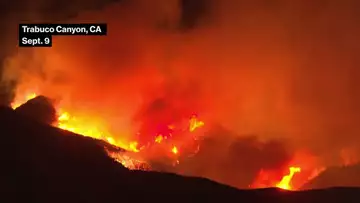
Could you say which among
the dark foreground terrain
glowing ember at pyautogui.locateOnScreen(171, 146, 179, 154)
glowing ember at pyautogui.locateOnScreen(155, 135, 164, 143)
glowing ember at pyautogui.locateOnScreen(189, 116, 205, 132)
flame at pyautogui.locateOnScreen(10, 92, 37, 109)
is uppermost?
flame at pyautogui.locateOnScreen(10, 92, 37, 109)

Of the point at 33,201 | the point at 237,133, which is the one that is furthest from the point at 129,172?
the point at 237,133

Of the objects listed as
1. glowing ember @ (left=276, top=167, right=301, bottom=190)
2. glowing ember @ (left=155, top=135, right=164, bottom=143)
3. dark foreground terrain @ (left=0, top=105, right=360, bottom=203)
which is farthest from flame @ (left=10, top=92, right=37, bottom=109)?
glowing ember @ (left=276, top=167, right=301, bottom=190)

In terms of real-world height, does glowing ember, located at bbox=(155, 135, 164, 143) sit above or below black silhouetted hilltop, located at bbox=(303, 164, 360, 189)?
above

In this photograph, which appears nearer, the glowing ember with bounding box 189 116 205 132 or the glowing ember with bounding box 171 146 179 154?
the glowing ember with bounding box 171 146 179 154

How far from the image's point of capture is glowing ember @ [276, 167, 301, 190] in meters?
51.0

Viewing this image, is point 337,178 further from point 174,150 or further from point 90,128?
point 90,128

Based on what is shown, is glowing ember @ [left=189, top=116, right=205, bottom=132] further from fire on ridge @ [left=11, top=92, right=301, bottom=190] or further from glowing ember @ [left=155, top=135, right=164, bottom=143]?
glowing ember @ [left=155, top=135, right=164, bottom=143]

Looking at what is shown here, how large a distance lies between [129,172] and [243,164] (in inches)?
816

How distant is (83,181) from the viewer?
3588 cm

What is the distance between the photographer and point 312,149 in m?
61.3

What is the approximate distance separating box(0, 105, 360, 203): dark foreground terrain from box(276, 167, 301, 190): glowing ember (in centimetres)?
1312

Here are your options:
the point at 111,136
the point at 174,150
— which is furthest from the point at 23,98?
the point at 174,150

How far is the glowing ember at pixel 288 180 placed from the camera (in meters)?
51.0

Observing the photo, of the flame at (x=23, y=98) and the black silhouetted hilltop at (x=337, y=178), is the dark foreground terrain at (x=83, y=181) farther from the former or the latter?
the flame at (x=23, y=98)
